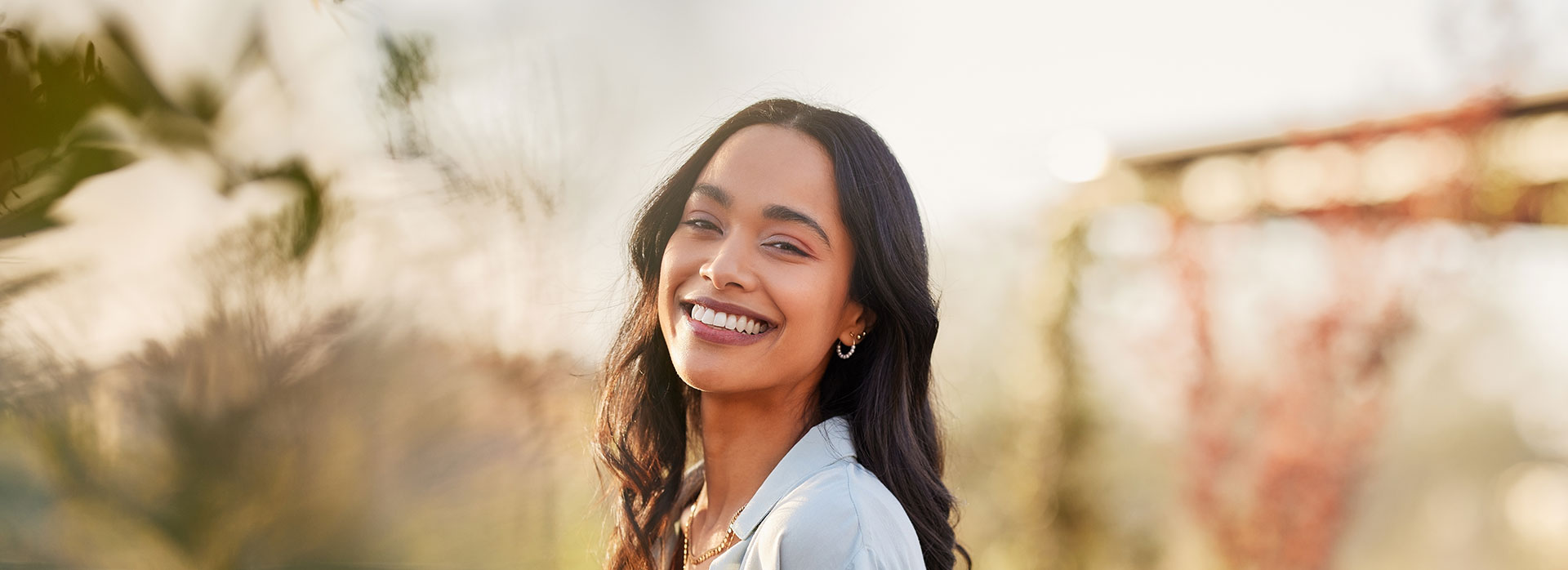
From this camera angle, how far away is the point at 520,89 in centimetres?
274

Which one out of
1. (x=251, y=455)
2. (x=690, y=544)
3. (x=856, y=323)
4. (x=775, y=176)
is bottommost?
(x=690, y=544)

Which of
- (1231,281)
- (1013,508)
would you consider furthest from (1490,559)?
(1013,508)

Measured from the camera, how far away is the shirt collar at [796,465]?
157 centimetres

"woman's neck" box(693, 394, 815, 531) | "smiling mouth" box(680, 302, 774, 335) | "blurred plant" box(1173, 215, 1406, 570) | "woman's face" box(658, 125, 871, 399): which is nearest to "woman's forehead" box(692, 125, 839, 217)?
"woman's face" box(658, 125, 871, 399)

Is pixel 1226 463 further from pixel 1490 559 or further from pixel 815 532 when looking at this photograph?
pixel 815 532

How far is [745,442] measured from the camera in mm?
1723

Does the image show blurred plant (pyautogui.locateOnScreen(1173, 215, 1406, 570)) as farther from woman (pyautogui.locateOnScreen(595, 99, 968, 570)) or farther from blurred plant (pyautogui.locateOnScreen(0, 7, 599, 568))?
blurred plant (pyautogui.locateOnScreen(0, 7, 599, 568))

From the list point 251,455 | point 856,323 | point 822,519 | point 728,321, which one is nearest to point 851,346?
point 856,323

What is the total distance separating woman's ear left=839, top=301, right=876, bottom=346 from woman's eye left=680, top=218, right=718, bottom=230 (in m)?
0.28

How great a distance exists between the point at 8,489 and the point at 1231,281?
533 cm

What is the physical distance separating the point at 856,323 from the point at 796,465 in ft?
0.90

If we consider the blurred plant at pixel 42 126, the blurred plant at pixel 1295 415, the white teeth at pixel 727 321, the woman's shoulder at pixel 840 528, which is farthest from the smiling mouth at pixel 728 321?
the blurred plant at pixel 1295 415

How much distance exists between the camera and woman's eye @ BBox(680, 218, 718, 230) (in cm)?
162

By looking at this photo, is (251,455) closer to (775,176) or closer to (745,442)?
(745,442)
